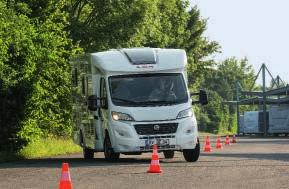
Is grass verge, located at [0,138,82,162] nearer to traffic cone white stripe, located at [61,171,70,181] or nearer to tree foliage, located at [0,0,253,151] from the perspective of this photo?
tree foliage, located at [0,0,253,151]

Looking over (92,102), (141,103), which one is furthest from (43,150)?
(141,103)

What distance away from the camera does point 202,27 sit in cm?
9050

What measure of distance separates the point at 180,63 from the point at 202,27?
2717 inches

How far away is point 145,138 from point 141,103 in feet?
3.03

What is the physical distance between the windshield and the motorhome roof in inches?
9.1

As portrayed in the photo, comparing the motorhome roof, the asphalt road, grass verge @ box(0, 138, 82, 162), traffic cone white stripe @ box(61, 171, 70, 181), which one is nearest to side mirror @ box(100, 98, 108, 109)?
the motorhome roof

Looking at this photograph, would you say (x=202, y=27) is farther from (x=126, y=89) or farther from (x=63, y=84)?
(x=126, y=89)

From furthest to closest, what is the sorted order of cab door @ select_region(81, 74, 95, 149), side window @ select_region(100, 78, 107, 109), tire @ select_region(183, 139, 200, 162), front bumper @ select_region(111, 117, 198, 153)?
cab door @ select_region(81, 74, 95, 149) < tire @ select_region(183, 139, 200, 162) < side window @ select_region(100, 78, 107, 109) < front bumper @ select_region(111, 117, 198, 153)

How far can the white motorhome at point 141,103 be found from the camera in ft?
68.9

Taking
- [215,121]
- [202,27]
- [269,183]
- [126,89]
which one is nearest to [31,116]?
[126,89]

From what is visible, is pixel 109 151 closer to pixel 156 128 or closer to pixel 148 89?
pixel 156 128

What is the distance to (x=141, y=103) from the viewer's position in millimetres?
21203

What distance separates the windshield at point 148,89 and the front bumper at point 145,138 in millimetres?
610

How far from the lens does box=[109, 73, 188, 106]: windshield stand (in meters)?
21.3
